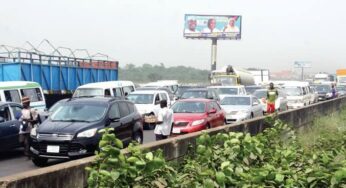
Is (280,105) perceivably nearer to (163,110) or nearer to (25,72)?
(25,72)

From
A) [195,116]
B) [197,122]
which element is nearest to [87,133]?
[197,122]

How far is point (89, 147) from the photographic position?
37.1ft

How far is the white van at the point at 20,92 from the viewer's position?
1703cm

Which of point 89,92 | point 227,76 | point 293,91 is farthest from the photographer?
point 227,76

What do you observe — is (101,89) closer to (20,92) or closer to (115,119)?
(20,92)

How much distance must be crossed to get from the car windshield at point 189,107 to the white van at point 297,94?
51.4 ft

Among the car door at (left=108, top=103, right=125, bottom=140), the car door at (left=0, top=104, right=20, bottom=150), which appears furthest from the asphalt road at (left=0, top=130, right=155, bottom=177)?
the car door at (left=108, top=103, right=125, bottom=140)

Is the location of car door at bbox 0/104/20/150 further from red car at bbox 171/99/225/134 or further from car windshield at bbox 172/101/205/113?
car windshield at bbox 172/101/205/113

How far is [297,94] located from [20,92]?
20.4 metres

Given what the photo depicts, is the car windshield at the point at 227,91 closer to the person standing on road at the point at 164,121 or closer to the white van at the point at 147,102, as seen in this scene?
the white van at the point at 147,102

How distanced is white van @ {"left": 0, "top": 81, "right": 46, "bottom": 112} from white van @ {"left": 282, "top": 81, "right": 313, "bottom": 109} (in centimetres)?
1794

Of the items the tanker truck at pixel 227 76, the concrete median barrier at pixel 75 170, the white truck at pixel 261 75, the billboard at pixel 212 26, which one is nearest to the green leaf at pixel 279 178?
the concrete median barrier at pixel 75 170

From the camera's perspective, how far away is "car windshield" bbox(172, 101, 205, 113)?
17156 millimetres

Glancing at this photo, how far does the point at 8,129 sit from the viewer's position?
12.9 metres
